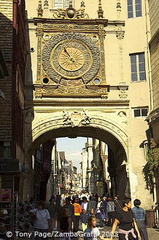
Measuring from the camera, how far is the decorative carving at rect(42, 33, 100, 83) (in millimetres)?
19141

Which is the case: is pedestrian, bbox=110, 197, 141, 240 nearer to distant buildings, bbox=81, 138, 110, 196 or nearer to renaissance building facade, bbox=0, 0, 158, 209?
renaissance building facade, bbox=0, 0, 158, 209

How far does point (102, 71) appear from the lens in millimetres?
19219

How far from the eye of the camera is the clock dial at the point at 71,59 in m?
19.3

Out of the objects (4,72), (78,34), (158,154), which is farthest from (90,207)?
(78,34)

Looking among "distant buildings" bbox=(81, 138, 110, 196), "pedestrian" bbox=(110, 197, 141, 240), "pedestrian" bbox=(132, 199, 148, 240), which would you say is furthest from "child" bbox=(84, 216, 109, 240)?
"distant buildings" bbox=(81, 138, 110, 196)

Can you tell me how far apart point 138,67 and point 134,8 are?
3.32 meters

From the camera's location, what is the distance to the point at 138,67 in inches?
766

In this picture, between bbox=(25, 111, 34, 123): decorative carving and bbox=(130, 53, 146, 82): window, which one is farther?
bbox=(130, 53, 146, 82): window

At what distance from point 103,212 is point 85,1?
1129 centimetres

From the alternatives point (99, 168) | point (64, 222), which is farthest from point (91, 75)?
point (99, 168)

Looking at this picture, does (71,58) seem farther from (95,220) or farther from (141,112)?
(95,220)

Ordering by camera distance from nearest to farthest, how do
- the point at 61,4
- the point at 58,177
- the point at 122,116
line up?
the point at 122,116 → the point at 61,4 → the point at 58,177

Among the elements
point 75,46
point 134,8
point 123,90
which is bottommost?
point 123,90

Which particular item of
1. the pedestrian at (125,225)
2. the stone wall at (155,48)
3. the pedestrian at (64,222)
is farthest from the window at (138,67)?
the pedestrian at (125,225)
